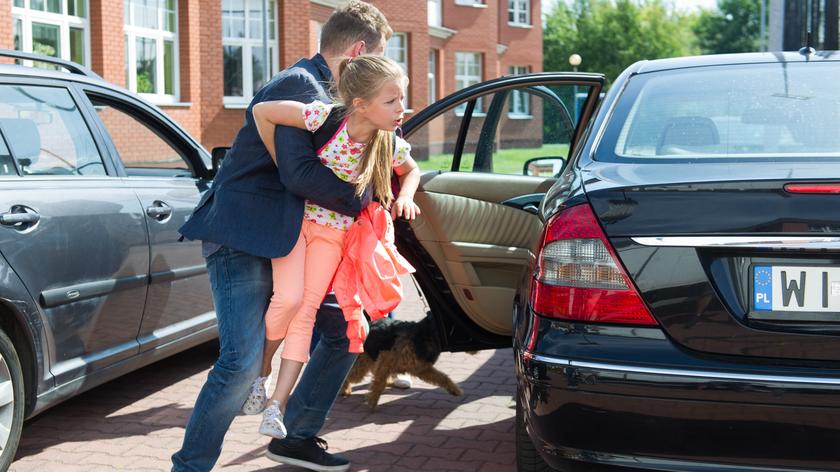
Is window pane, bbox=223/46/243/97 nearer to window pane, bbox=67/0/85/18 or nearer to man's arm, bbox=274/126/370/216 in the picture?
window pane, bbox=67/0/85/18

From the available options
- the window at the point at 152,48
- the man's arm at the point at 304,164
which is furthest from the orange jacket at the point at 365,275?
the window at the point at 152,48

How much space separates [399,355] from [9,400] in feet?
6.33

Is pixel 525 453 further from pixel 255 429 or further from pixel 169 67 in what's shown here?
pixel 169 67

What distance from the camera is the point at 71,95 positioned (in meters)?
4.66

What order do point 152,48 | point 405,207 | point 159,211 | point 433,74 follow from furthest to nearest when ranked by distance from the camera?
1. point 433,74
2. point 152,48
3. point 159,211
4. point 405,207

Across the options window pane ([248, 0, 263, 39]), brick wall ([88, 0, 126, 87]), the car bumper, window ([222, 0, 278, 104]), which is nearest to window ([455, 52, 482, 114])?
window ([222, 0, 278, 104])

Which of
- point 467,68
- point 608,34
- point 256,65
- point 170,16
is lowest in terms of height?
point 256,65

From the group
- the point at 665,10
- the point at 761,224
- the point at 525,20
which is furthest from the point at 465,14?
the point at 761,224

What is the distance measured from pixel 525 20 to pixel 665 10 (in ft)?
77.5

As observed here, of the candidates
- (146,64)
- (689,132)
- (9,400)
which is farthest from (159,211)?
(146,64)

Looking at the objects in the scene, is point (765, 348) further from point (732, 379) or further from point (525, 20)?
point (525, 20)

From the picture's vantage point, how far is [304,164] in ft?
11.0

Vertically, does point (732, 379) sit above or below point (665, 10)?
below

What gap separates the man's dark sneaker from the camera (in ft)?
13.0
